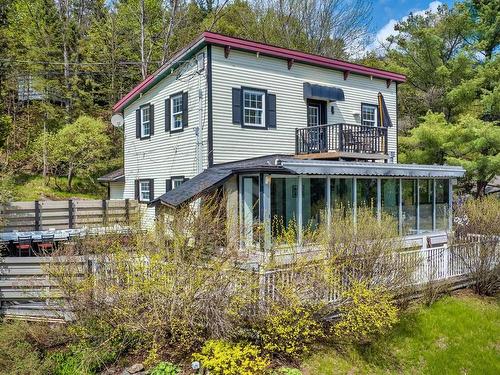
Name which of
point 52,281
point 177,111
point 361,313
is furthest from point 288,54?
point 52,281

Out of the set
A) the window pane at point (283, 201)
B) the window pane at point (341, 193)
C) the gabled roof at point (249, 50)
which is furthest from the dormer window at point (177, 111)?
the window pane at point (341, 193)

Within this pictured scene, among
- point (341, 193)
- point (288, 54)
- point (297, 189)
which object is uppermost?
point (288, 54)

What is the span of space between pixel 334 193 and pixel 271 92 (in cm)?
447

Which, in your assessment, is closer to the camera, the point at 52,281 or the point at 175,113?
the point at 52,281

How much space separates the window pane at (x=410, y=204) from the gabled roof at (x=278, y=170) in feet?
2.99

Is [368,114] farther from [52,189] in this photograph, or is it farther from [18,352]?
[52,189]

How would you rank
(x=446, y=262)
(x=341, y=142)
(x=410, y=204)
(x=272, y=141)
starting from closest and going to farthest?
1. (x=446, y=262)
2. (x=341, y=142)
3. (x=272, y=141)
4. (x=410, y=204)

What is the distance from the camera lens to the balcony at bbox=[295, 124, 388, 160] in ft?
44.3

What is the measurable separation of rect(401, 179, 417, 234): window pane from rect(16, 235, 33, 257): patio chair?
1209 centimetres

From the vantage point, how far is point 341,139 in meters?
13.4

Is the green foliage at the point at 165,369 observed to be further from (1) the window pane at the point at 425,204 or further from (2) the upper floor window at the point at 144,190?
(1) the window pane at the point at 425,204

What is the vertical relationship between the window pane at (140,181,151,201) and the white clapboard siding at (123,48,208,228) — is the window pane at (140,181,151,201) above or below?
below

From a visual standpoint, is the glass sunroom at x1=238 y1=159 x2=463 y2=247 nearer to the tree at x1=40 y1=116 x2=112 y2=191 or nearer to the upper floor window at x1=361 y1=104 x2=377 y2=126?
the upper floor window at x1=361 y1=104 x2=377 y2=126

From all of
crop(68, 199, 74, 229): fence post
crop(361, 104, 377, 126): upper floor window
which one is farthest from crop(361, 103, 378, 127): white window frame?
crop(68, 199, 74, 229): fence post
